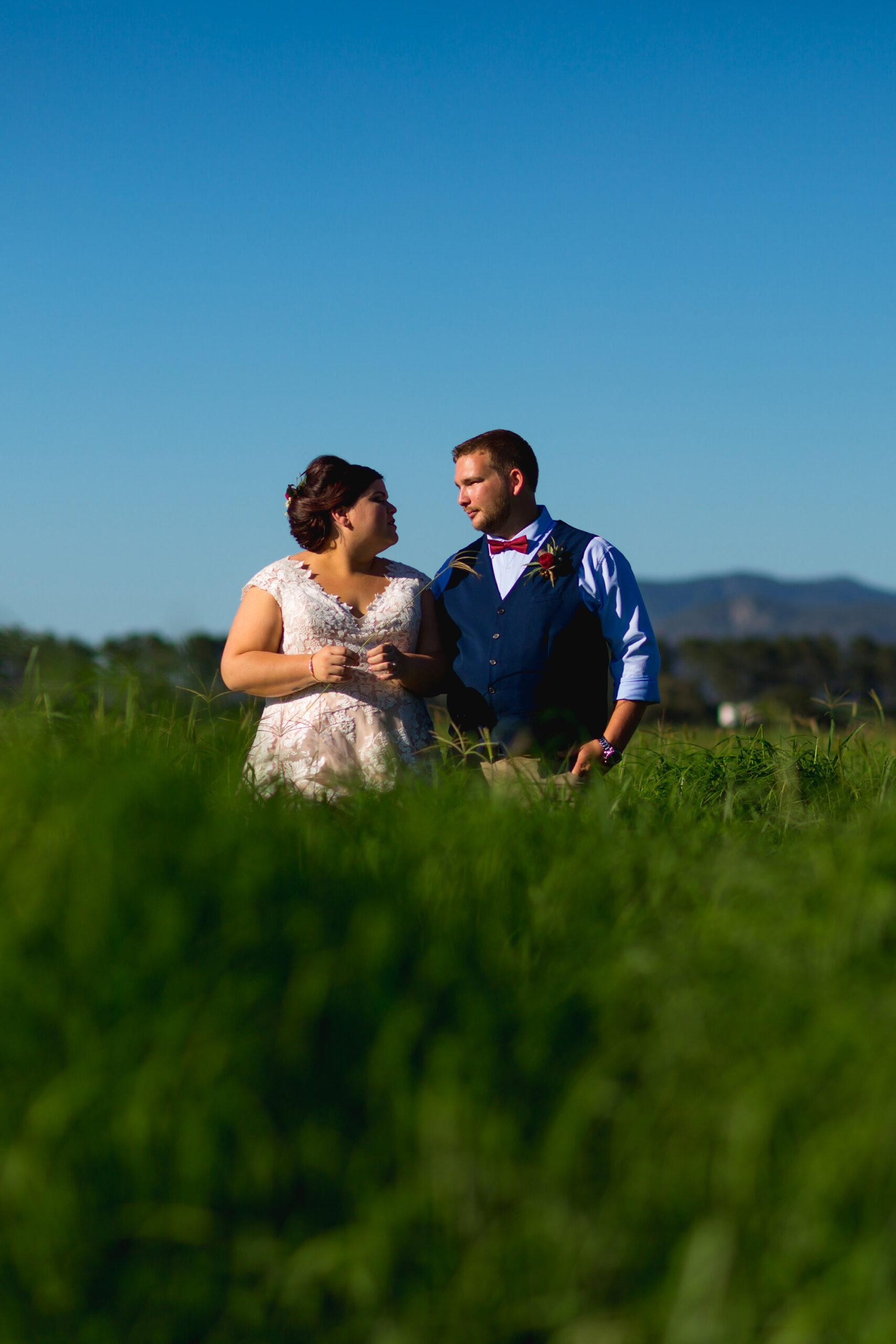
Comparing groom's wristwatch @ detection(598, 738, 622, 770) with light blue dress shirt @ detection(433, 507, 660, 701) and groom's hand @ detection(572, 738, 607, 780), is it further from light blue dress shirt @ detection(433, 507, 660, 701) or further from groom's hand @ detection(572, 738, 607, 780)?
light blue dress shirt @ detection(433, 507, 660, 701)

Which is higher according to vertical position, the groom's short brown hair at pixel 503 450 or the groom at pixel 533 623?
the groom's short brown hair at pixel 503 450

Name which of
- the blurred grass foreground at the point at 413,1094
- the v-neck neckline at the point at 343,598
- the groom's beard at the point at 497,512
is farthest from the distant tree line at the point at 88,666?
the groom's beard at the point at 497,512

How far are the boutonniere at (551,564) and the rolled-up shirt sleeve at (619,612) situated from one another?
3.3 inches

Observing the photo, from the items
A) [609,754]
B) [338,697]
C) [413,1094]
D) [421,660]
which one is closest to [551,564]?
[421,660]

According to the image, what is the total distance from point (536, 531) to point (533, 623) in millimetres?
540

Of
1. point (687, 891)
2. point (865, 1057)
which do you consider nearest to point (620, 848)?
point (687, 891)

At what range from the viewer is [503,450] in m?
5.48

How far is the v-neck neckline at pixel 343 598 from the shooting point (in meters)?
5.16

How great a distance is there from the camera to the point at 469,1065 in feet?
7.37

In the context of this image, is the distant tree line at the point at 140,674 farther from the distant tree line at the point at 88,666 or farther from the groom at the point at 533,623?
the groom at the point at 533,623

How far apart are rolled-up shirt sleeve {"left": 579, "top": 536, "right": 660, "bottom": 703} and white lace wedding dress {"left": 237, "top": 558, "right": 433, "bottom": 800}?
2.75ft

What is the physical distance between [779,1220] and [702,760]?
3612 millimetres

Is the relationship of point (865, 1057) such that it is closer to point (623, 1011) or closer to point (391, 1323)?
point (623, 1011)

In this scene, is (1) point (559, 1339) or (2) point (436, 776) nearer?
(1) point (559, 1339)
